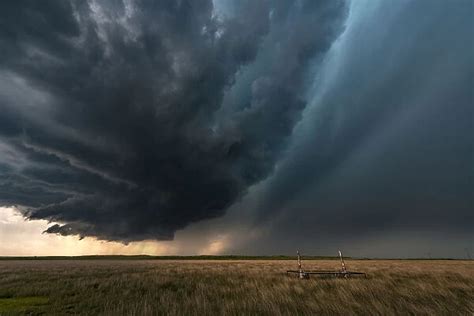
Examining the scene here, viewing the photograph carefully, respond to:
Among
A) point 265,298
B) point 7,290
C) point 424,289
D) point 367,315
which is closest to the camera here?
point 367,315

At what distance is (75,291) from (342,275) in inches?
832

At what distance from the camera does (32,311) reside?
11453 mm

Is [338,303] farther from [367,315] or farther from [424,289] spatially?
[424,289]

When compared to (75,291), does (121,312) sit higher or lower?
lower

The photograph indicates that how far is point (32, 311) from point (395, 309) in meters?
13.7

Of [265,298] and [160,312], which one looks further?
[265,298]

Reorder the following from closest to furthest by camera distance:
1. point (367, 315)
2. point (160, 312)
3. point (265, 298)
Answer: point (367, 315) < point (160, 312) < point (265, 298)

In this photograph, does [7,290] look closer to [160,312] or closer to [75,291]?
[75,291]

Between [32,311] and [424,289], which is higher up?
[424,289]

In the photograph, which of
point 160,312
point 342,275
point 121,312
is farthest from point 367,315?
point 342,275

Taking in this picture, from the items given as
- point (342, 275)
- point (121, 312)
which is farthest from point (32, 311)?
point (342, 275)

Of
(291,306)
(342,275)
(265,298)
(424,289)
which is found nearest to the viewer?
(291,306)

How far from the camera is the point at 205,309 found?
10844 mm

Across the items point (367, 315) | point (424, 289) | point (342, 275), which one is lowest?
point (367, 315)
